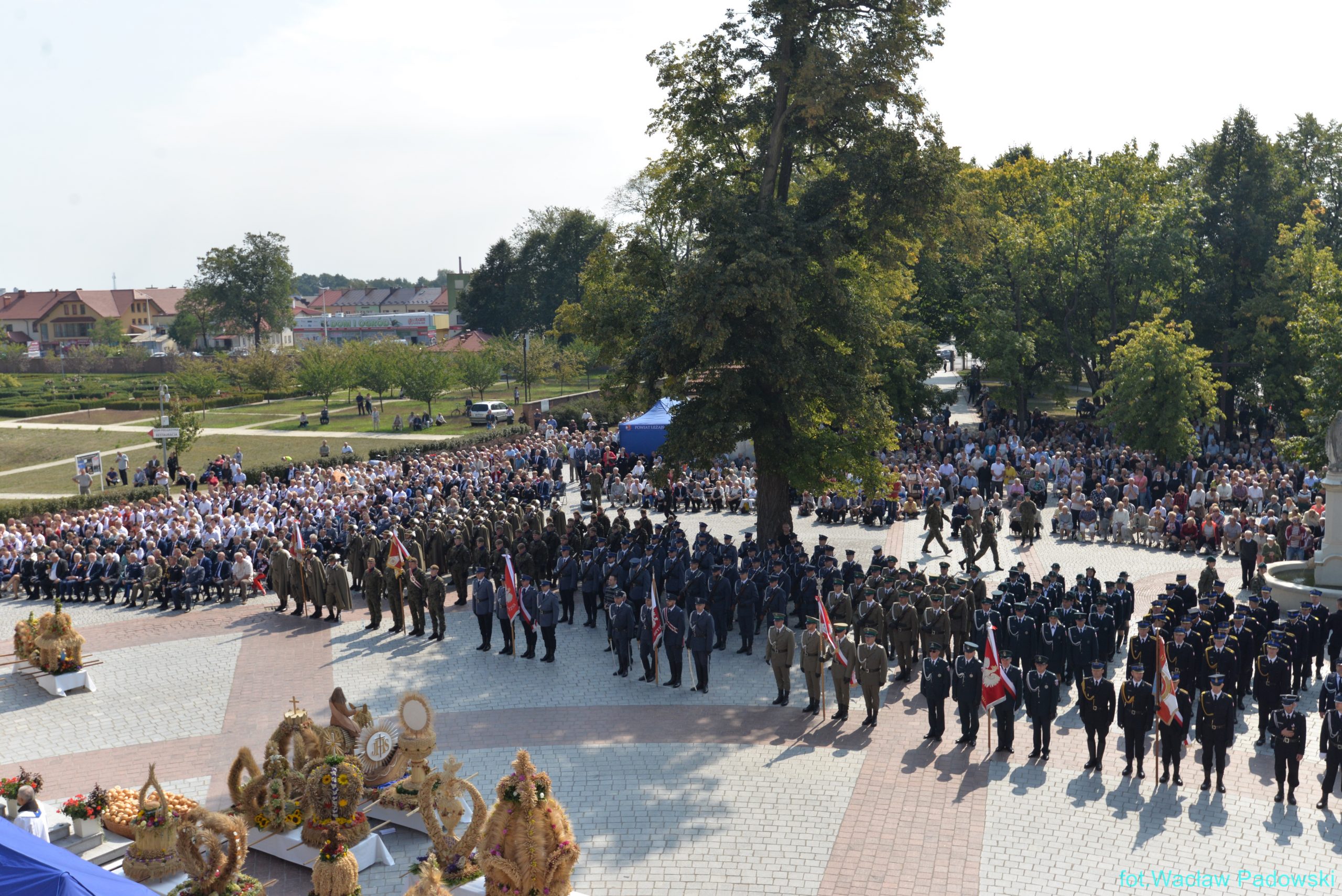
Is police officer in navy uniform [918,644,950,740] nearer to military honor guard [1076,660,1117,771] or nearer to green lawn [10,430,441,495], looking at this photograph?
military honor guard [1076,660,1117,771]

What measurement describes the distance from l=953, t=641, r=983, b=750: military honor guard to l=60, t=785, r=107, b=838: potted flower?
10.3m

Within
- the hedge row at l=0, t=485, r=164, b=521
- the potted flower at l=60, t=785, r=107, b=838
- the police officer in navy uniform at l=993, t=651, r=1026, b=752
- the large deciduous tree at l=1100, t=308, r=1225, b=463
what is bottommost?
the potted flower at l=60, t=785, r=107, b=838

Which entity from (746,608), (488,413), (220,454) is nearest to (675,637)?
(746,608)

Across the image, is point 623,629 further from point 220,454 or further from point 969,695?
point 220,454

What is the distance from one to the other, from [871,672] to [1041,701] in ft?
7.75

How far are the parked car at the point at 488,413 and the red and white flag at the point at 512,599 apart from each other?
36.5 metres

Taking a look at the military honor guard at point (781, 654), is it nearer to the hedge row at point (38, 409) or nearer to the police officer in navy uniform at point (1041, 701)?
the police officer in navy uniform at point (1041, 701)

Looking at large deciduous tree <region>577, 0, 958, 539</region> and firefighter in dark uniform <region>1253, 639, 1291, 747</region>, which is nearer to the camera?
firefighter in dark uniform <region>1253, 639, 1291, 747</region>

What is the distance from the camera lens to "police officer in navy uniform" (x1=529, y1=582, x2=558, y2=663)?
58.4ft

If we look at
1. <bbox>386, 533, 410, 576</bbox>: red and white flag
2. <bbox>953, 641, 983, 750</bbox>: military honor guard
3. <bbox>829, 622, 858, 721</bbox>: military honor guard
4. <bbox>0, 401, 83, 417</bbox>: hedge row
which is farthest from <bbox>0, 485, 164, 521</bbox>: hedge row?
<bbox>0, 401, 83, 417</bbox>: hedge row

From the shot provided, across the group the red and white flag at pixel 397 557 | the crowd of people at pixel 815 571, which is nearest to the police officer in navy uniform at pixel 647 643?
the crowd of people at pixel 815 571

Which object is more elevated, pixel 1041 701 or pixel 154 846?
pixel 1041 701

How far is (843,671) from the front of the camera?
1494 cm

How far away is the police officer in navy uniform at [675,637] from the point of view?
648 inches
